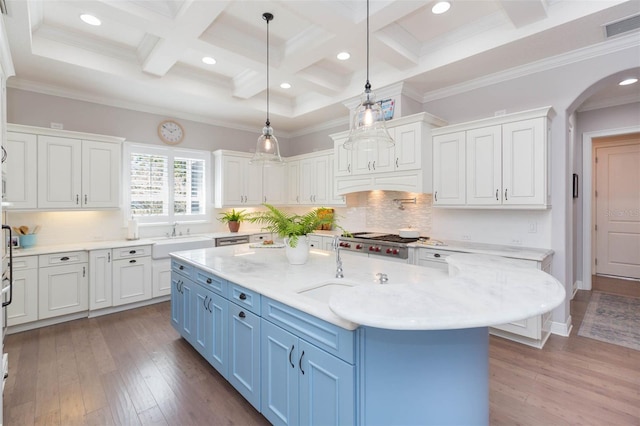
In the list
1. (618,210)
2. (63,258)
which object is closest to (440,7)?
(63,258)

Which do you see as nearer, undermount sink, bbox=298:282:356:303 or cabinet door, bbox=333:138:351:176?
undermount sink, bbox=298:282:356:303

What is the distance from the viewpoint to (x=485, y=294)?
1.38m

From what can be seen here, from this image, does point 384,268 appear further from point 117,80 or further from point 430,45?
point 117,80

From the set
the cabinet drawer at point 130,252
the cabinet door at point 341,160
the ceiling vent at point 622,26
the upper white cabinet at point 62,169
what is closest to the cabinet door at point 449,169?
the cabinet door at point 341,160

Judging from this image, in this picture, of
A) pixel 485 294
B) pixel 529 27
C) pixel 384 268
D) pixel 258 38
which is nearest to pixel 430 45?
pixel 529 27

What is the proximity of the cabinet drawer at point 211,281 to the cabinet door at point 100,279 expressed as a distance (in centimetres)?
198

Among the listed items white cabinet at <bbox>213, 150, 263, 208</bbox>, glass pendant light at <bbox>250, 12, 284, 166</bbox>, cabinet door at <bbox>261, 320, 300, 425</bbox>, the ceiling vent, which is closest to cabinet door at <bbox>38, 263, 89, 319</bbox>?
white cabinet at <bbox>213, 150, 263, 208</bbox>

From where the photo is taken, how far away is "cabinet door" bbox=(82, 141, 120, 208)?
13.2 ft

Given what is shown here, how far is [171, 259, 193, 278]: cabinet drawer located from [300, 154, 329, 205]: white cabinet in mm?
2789

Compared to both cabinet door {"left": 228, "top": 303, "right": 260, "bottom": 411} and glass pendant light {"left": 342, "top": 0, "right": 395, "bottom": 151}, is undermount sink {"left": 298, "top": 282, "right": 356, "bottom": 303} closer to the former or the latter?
cabinet door {"left": 228, "top": 303, "right": 260, "bottom": 411}

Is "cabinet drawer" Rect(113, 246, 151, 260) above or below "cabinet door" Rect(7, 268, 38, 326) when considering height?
above

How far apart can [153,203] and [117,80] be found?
6.09 ft

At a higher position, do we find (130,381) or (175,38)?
(175,38)

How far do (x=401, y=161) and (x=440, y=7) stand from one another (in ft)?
5.61
